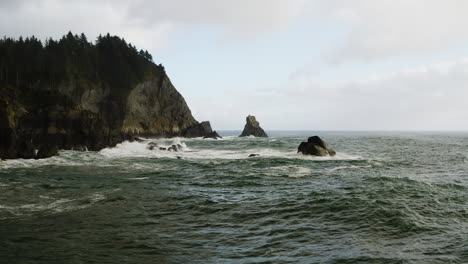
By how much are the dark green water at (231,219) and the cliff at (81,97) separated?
2176 cm

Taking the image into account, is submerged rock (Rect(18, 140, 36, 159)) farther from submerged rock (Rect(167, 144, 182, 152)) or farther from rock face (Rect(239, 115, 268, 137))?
rock face (Rect(239, 115, 268, 137))

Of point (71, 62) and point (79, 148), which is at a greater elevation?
point (71, 62)

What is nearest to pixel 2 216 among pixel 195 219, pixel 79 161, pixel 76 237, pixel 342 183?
pixel 76 237

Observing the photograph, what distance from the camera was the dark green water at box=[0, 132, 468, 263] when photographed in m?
10.2

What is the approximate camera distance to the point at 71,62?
91625 millimetres

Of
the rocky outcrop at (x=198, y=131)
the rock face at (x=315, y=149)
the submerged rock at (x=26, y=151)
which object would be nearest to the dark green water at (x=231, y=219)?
the submerged rock at (x=26, y=151)

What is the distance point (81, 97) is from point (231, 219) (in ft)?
256

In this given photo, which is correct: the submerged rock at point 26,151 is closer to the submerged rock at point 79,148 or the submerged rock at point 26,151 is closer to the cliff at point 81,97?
the cliff at point 81,97

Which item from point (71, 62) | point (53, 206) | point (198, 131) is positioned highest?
point (71, 62)

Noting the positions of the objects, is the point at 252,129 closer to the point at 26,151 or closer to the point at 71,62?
the point at 71,62

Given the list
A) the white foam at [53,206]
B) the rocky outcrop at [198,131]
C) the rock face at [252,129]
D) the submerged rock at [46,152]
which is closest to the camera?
the white foam at [53,206]

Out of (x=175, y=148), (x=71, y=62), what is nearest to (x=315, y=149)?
(x=175, y=148)

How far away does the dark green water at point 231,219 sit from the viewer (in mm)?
10227

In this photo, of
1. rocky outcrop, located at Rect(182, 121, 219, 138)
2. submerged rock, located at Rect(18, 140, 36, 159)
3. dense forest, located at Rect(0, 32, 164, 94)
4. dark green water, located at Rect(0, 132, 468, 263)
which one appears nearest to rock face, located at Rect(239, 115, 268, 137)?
rocky outcrop, located at Rect(182, 121, 219, 138)
